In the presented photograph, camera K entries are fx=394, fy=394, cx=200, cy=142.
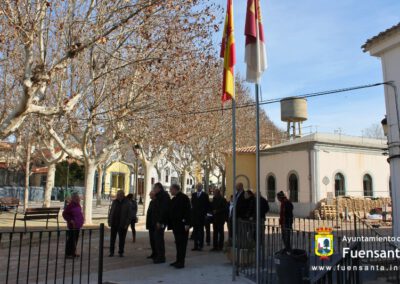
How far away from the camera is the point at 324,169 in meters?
26.7

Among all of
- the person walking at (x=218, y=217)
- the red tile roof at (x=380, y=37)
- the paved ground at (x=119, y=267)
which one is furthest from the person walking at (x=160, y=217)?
the red tile roof at (x=380, y=37)

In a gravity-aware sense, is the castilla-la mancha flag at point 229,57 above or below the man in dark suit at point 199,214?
above

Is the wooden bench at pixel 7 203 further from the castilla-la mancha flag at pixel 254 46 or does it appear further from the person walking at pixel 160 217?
the castilla-la mancha flag at pixel 254 46

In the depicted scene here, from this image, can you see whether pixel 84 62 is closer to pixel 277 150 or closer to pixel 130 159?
pixel 277 150

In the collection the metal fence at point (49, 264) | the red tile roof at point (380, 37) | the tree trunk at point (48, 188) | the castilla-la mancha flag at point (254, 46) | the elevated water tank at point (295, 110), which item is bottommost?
the metal fence at point (49, 264)

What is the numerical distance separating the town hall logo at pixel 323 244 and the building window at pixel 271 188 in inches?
909

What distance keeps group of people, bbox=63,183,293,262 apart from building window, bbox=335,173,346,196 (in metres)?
17.2

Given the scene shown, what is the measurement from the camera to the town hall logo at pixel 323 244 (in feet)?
24.1

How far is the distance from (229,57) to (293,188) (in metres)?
21.5


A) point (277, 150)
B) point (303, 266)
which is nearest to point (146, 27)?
point (303, 266)

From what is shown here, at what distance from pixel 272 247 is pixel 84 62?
12397 millimetres

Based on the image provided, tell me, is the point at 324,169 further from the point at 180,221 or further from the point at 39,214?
the point at 180,221

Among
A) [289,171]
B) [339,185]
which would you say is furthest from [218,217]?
[339,185]

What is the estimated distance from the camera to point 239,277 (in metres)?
7.83
